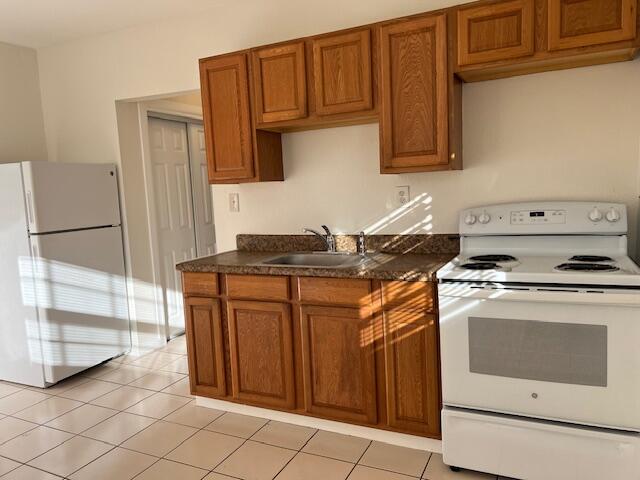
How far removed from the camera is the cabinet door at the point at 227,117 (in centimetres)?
281

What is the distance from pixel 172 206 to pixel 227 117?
1.56m

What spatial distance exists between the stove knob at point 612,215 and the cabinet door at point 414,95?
0.77m

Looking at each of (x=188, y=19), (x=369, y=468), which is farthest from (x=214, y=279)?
(x=188, y=19)

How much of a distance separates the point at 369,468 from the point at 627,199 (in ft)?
5.69

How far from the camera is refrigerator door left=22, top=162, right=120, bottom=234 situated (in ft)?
10.3

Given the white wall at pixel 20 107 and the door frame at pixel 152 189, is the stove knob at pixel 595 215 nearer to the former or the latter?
A: the door frame at pixel 152 189

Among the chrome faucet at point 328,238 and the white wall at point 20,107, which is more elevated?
the white wall at point 20,107

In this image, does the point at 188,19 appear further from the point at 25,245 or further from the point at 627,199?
the point at 627,199

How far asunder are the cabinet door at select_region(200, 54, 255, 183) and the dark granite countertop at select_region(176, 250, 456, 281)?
0.51 meters

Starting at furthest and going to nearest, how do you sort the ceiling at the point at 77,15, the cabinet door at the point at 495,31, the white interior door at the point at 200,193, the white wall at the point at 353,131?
the white interior door at the point at 200,193 < the ceiling at the point at 77,15 < the white wall at the point at 353,131 < the cabinet door at the point at 495,31

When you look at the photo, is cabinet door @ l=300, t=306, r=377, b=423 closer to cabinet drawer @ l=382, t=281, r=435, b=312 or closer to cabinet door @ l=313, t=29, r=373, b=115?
cabinet drawer @ l=382, t=281, r=435, b=312

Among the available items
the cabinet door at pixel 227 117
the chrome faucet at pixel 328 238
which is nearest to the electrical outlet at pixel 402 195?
the chrome faucet at pixel 328 238

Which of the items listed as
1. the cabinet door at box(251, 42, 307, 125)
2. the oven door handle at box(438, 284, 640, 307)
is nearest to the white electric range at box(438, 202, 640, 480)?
the oven door handle at box(438, 284, 640, 307)

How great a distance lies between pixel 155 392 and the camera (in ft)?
10.4
